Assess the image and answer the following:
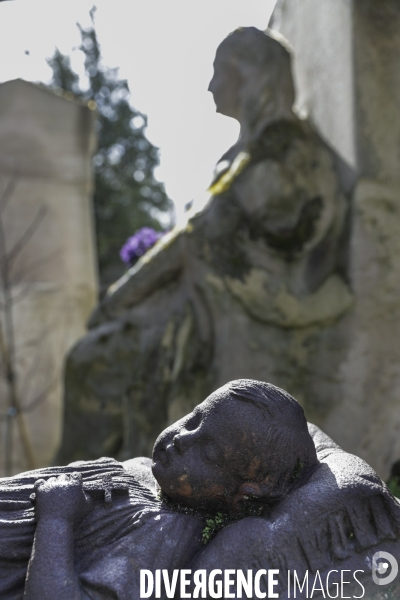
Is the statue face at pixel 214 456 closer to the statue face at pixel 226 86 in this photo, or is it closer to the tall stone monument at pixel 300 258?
the tall stone monument at pixel 300 258

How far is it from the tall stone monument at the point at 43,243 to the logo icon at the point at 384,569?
201 inches

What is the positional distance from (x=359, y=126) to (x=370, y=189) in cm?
30

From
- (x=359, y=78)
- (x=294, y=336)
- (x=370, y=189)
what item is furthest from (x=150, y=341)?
(x=359, y=78)

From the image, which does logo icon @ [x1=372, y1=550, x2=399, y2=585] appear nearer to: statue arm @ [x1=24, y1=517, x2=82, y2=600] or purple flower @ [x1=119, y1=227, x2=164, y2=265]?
statue arm @ [x1=24, y1=517, x2=82, y2=600]

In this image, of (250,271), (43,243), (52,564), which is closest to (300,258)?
(250,271)

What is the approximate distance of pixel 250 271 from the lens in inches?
138

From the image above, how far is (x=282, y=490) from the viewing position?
1.56m

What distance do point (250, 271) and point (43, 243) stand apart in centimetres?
368

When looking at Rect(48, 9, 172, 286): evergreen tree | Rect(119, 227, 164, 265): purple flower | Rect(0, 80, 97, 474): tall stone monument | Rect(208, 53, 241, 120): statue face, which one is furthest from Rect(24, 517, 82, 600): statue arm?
Rect(48, 9, 172, 286): evergreen tree

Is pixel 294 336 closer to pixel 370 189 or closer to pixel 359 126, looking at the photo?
pixel 370 189

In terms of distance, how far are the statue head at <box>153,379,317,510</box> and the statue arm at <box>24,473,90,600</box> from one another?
0.19 m

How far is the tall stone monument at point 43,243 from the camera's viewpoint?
6.45 meters

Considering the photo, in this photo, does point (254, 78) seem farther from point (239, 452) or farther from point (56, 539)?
point (56, 539)

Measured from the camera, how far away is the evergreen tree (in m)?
9.09
